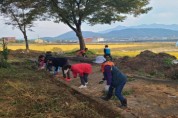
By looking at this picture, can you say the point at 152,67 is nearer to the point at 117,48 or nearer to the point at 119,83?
the point at 119,83

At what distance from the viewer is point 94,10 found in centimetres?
3841

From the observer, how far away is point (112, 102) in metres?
12.3

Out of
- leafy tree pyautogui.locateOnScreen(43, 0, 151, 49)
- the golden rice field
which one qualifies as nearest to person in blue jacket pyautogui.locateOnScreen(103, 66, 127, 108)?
leafy tree pyautogui.locateOnScreen(43, 0, 151, 49)

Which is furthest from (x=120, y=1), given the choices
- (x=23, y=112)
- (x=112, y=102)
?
(x=23, y=112)

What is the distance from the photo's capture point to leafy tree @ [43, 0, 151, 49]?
37344 millimetres

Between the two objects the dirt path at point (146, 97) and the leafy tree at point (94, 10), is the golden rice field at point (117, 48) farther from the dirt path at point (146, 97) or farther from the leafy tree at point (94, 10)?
the dirt path at point (146, 97)

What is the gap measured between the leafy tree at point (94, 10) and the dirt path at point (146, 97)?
20560 mm

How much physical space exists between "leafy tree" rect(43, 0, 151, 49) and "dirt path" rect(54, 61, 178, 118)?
67.5 feet

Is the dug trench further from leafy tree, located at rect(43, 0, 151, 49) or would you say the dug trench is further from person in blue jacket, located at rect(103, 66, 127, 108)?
leafy tree, located at rect(43, 0, 151, 49)

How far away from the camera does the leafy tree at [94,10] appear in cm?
3734

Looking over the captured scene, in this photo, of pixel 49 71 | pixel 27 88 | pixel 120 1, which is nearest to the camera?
pixel 27 88

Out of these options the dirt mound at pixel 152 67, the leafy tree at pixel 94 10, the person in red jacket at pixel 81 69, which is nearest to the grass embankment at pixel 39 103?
the person in red jacket at pixel 81 69

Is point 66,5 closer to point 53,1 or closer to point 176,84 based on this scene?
point 53,1

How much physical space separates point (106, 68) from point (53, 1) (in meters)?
28.5
